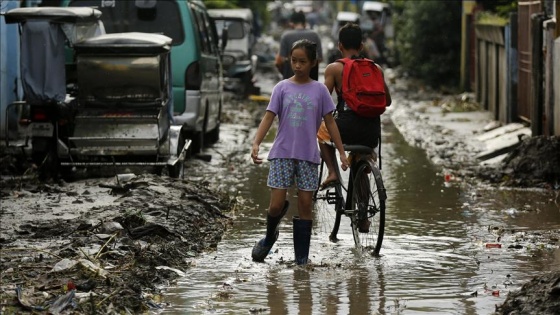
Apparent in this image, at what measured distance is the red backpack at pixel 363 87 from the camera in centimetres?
936

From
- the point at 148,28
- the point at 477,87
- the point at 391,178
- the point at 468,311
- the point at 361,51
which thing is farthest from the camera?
the point at 477,87

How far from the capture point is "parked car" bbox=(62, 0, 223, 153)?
50.6 ft

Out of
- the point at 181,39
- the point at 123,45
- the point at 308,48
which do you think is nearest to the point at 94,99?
the point at 123,45

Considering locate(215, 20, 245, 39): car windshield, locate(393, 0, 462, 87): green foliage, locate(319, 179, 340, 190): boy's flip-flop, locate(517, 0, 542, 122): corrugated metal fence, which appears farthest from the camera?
locate(393, 0, 462, 87): green foliage

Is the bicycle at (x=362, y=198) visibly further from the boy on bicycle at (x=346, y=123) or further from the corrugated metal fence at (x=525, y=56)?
the corrugated metal fence at (x=525, y=56)

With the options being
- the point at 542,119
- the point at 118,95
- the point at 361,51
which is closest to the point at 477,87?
the point at 542,119

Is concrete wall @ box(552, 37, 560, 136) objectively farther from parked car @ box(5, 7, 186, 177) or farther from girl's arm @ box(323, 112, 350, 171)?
girl's arm @ box(323, 112, 350, 171)

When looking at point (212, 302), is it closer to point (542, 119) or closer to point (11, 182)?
point (11, 182)

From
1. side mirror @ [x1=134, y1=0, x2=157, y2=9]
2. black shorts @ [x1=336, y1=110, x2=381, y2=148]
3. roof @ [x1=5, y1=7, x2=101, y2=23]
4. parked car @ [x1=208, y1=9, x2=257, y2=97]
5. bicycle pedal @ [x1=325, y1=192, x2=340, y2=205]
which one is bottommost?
parked car @ [x1=208, y1=9, x2=257, y2=97]

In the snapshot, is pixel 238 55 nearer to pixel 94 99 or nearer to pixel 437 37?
pixel 437 37

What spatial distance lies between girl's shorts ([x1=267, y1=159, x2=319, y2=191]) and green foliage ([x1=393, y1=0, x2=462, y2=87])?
23.2 metres

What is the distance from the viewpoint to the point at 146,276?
8.04 meters

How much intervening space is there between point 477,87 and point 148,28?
11328mm

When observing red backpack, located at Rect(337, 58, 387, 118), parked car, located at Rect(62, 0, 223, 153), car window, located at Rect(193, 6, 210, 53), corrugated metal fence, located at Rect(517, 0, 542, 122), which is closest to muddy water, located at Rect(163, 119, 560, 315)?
red backpack, located at Rect(337, 58, 387, 118)
